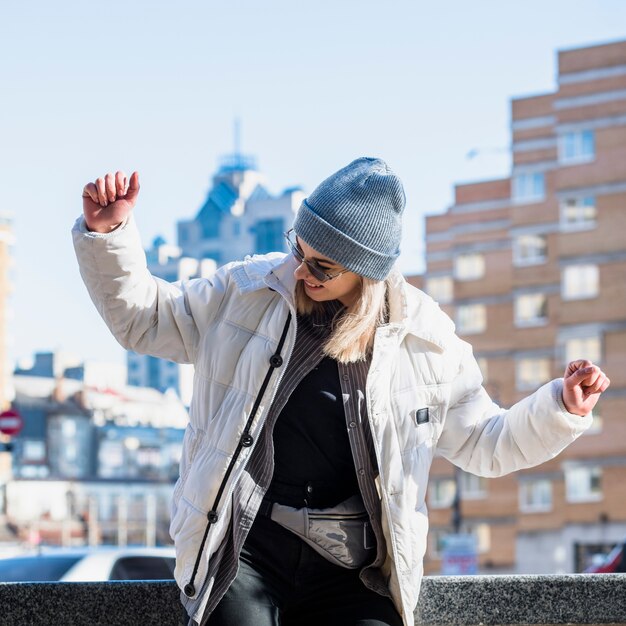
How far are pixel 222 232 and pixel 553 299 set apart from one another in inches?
4226

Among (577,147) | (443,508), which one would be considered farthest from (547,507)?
(577,147)

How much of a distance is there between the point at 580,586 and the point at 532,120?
2444 inches

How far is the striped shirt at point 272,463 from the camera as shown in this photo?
3.45 metres

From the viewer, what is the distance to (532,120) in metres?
64.9

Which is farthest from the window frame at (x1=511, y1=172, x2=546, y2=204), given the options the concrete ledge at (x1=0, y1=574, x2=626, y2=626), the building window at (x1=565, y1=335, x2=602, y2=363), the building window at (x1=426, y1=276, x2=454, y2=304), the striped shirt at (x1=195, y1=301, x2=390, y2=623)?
the striped shirt at (x1=195, y1=301, x2=390, y2=623)

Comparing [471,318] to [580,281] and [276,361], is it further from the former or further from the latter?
[276,361]

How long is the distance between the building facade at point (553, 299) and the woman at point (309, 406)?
53.1 m

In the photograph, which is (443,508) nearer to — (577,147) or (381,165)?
(577,147)

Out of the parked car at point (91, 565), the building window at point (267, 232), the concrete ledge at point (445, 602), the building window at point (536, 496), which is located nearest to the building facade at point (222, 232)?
the building window at point (267, 232)

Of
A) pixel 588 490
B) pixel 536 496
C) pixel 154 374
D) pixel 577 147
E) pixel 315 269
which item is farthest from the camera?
pixel 154 374

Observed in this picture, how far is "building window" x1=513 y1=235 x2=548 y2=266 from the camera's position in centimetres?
6444

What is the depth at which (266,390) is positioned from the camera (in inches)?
138

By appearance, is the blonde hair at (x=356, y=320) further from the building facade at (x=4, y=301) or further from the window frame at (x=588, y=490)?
the building facade at (x=4, y=301)

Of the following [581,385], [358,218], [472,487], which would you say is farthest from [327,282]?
[472,487]
